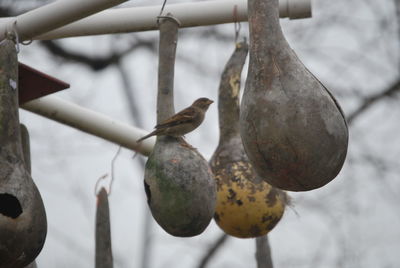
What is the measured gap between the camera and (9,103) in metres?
2.79

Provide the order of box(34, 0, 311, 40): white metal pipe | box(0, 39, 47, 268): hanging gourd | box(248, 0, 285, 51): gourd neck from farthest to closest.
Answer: box(34, 0, 311, 40): white metal pipe, box(0, 39, 47, 268): hanging gourd, box(248, 0, 285, 51): gourd neck

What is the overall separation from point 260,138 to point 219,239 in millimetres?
7026

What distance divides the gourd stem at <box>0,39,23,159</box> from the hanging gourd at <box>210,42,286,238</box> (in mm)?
1045

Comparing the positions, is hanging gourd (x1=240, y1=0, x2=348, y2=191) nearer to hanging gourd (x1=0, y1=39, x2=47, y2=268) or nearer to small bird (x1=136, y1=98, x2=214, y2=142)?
small bird (x1=136, y1=98, x2=214, y2=142)

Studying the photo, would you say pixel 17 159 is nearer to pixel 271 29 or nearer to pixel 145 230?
pixel 271 29

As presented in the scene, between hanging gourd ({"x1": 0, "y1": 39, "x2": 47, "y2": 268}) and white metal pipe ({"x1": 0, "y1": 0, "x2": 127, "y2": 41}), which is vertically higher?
white metal pipe ({"x1": 0, "y1": 0, "x2": 127, "y2": 41})

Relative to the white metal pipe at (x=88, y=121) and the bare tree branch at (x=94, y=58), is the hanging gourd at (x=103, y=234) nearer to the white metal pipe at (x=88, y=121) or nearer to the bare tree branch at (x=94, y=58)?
the white metal pipe at (x=88, y=121)

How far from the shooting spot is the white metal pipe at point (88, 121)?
3.55 meters

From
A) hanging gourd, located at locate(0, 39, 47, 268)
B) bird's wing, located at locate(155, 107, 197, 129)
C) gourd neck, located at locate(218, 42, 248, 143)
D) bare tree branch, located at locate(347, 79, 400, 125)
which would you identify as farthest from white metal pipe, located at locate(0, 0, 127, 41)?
bare tree branch, located at locate(347, 79, 400, 125)

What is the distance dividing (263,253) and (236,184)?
517 millimetres

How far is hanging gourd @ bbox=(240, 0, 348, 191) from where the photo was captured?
7.60ft

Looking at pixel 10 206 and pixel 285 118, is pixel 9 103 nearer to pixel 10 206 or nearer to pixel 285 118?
pixel 10 206

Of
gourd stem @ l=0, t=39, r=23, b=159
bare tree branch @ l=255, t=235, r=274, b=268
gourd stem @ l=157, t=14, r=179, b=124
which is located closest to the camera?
gourd stem @ l=0, t=39, r=23, b=159

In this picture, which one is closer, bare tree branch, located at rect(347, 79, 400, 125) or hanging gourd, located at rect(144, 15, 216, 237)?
hanging gourd, located at rect(144, 15, 216, 237)
